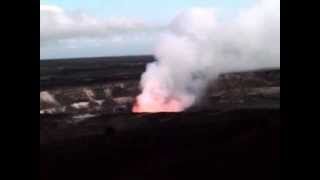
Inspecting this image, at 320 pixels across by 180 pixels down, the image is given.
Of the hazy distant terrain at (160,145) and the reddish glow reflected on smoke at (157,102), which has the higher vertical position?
the reddish glow reflected on smoke at (157,102)

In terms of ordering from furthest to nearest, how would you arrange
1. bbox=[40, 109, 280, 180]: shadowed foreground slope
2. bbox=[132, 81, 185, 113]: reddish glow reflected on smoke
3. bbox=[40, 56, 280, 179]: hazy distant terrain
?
bbox=[132, 81, 185, 113]: reddish glow reflected on smoke < bbox=[40, 56, 280, 179]: hazy distant terrain < bbox=[40, 109, 280, 180]: shadowed foreground slope

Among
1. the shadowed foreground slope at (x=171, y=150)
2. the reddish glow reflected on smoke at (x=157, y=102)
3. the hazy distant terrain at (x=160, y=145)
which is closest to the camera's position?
the shadowed foreground slope at (x=171, y=150)

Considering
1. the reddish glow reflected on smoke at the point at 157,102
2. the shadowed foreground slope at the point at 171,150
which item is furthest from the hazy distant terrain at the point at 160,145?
the reddish glow reflected on smoke at the point at 157,102

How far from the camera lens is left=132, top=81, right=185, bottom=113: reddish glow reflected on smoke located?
22609mm

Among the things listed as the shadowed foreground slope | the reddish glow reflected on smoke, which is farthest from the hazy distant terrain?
the reddish glow reflected on smoke

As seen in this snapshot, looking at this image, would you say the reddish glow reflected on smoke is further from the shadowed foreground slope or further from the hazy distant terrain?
the shadowed foreground slope

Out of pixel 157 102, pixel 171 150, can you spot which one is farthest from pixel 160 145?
pixel 157 102

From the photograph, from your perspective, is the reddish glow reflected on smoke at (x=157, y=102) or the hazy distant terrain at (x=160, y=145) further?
the reddish glow reflected on smoke at (x=157, y=102)

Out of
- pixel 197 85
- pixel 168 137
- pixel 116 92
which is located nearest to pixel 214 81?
pixel 197 85

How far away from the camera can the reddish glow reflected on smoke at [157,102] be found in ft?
74.2

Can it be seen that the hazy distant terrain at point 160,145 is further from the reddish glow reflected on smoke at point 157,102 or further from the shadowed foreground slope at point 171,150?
the reddish glow reflected on smoke at point 157,102

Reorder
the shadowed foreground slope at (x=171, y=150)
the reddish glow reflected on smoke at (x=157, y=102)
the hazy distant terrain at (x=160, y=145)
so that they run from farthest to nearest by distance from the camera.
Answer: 1. the reddish glow reflected on smoke at (x=157, y=102)
2. the hazy distant terrain at (x=160, y=145)
3. the shadowed foreground slope at (x=171, y=150)
